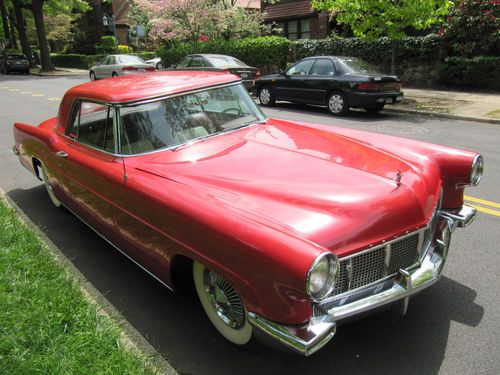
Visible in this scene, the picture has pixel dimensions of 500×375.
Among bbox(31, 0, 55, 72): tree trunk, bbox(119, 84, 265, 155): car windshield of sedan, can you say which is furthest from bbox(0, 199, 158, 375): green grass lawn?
bbox(31, 0, 55, 72): tree trunk

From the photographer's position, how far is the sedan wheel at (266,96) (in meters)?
13.3

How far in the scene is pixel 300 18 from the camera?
2577 cm

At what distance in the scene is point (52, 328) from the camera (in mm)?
2826

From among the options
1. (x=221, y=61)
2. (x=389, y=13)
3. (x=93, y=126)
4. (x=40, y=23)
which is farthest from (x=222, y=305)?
(x=40, y=23)

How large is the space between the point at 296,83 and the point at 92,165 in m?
9.46

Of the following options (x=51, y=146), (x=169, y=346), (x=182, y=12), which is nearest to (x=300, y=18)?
(x=182, y=12)

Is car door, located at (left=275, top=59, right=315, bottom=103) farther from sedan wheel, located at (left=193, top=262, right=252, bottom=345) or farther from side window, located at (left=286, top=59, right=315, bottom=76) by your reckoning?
sedan wheel, located at (left=193, top=262, right=252, bottom=345)

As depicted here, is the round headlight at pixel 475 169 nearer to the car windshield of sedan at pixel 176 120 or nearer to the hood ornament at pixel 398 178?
the hood ornament at pixel 398 178

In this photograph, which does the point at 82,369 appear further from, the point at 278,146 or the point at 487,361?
the point at 487,361

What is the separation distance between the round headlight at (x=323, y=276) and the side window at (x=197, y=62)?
45.1ft

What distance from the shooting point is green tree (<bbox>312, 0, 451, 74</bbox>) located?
1183 cm

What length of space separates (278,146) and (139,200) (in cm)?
116

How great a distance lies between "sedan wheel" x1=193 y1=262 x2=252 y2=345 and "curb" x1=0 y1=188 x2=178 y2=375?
39 cm

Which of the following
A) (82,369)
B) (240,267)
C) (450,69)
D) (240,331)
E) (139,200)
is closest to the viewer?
(240,267)
